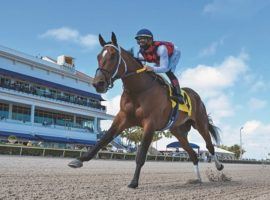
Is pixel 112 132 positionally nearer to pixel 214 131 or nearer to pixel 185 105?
pixel 185 105

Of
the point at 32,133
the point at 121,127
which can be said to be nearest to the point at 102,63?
the point at 121,127

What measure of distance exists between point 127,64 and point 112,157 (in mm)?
27901

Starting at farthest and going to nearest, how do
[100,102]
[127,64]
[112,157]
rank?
[100,102] < [112,157] < [127,64]

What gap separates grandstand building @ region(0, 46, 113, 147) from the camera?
54.5 meters

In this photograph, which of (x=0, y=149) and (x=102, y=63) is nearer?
(x=102, y=63)

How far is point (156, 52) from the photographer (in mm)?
7848

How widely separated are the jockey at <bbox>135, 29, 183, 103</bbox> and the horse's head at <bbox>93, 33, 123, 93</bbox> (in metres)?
0.74

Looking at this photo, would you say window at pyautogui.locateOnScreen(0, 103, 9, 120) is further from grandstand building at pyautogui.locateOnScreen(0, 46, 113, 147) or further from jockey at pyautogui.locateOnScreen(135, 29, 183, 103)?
jockey at pyautogui.locateOnScreen(135, 29, 183, 103)

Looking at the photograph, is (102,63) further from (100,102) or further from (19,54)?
(100,102)

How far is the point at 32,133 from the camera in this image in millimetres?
55000

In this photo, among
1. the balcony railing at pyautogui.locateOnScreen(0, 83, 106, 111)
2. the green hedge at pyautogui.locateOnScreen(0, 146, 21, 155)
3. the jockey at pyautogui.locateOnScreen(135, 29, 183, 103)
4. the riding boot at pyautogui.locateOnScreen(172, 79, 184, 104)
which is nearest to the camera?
the jockey at pyautogui.locateOnScreen(135, 29, 183, 103)

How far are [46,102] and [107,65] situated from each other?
179ft

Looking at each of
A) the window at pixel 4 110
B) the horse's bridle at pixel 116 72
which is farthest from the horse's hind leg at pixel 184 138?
the window at pixel 4 110

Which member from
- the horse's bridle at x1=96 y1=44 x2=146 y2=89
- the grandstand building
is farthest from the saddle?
the grandstand building
